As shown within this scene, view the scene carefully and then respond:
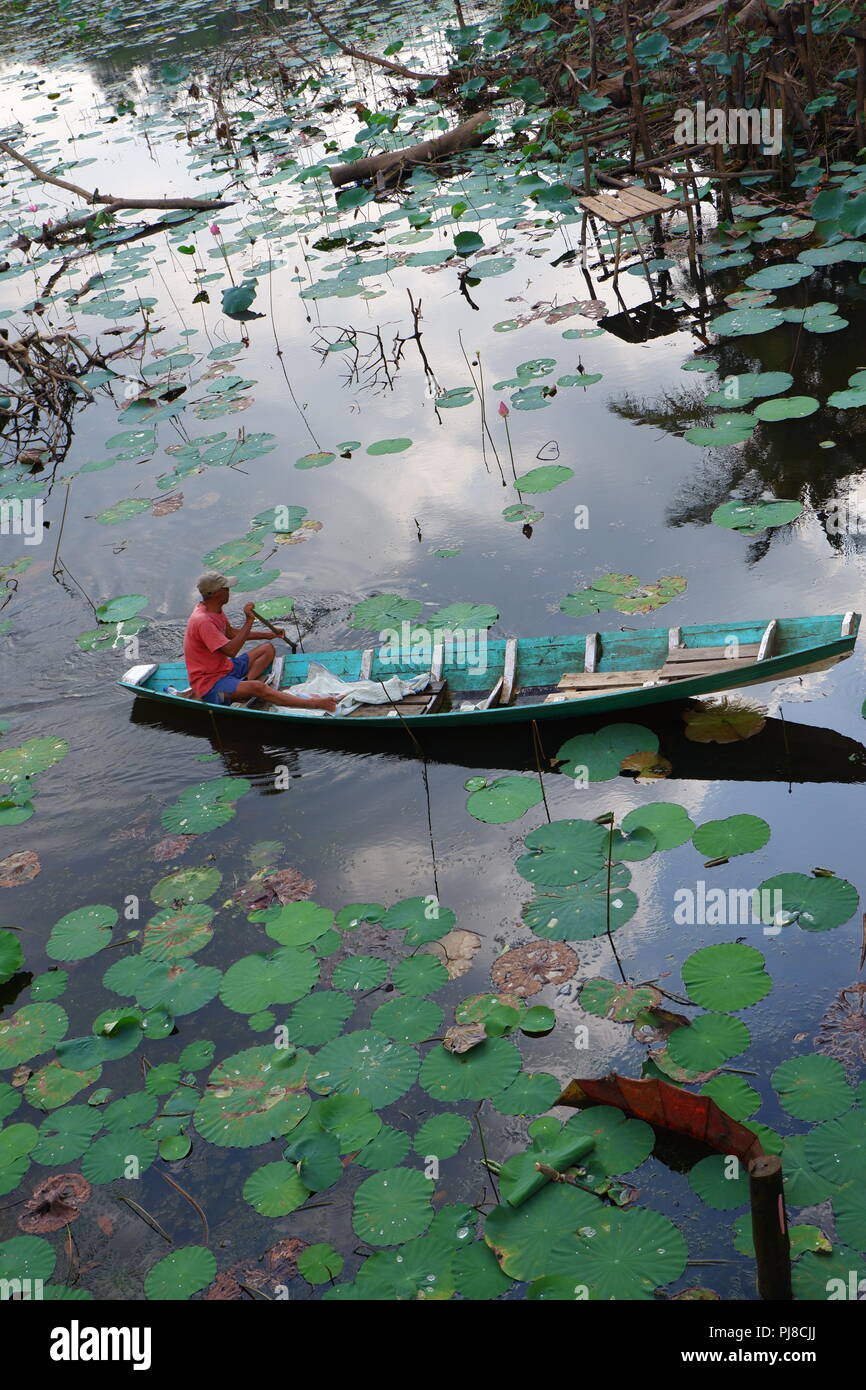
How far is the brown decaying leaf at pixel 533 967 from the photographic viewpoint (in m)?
4.43

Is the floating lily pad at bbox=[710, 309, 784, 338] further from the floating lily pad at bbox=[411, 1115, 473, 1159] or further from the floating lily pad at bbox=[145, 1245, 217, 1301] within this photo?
the floating lily pad at bbox=[145, 1245, 217, 1301]

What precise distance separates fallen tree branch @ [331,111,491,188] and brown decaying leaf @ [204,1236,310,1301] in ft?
43.7

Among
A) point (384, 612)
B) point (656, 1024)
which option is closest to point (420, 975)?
point (656, 1024)

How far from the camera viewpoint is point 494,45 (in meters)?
13.7

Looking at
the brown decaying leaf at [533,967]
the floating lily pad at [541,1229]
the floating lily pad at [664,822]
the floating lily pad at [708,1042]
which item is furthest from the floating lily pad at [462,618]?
the floating lily pad at [541,1229]

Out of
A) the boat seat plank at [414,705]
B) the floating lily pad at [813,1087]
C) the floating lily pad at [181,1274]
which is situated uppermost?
the boat seat plank at [414,705]

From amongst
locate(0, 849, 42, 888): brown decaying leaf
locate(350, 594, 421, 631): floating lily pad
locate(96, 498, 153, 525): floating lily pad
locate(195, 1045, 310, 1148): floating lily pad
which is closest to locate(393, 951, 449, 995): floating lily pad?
locate(195, 1045, 310, 1148): floating lily pad

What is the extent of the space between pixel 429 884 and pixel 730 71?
9.10 m

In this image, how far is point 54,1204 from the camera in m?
4.04

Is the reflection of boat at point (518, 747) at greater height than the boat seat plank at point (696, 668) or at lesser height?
lesser

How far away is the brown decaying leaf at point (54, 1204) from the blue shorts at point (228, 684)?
2.92m

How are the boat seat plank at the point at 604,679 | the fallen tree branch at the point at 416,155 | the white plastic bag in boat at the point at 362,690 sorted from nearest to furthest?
the boat seat plank at the point at 604,679
the white plastic bag in boat at the point at 362,690
the fallen tree branch at the point at 416,155

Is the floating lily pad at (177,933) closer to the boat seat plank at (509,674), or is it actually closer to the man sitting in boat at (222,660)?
the man sitting in boat at (222,660)
